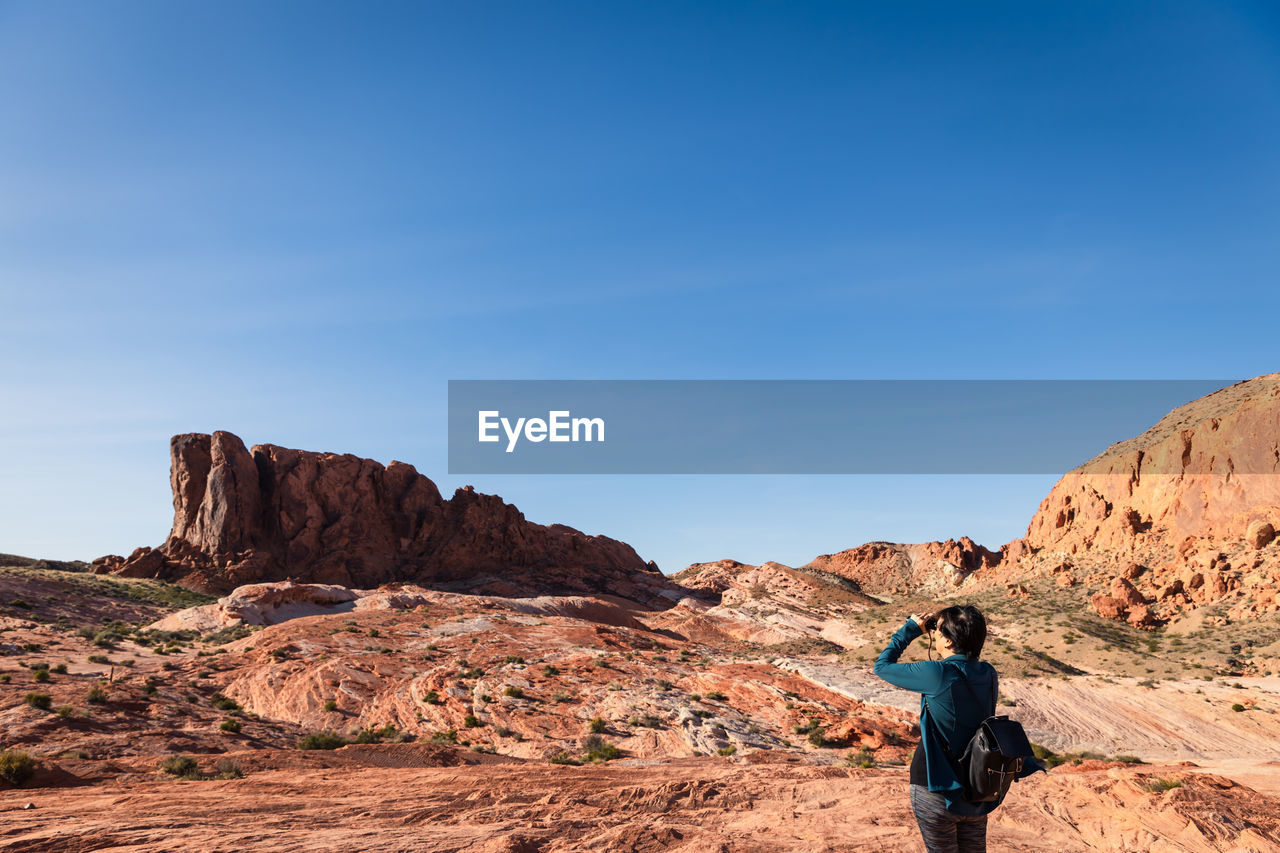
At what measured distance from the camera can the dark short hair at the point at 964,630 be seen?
14.9ft

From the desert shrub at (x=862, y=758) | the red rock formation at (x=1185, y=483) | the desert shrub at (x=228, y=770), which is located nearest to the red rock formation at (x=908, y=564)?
the red rock formation at (x=1185, y=483)

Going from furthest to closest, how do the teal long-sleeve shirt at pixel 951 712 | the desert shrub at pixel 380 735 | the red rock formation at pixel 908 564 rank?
the red rock formation at pixel 908 564 → the desert shrub at pixel 380 735 → the teal long-sleeve shirt at pixel 951 712

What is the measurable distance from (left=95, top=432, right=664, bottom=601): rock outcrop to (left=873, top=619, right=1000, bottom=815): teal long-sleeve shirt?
75.5 metres

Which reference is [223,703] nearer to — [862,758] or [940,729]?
[862,758]

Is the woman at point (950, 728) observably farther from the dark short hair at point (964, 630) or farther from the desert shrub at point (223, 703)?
the desert shrub at point (223, 703)

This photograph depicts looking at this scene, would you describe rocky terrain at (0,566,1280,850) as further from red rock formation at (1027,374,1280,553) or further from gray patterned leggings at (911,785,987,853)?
red rock formation at (1027,374,1280,553)

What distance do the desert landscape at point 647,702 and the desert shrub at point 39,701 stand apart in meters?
0.31

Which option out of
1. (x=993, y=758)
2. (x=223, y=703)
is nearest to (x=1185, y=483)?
(x=993, y=758)

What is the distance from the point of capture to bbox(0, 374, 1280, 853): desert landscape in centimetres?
945

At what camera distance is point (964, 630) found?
452cm

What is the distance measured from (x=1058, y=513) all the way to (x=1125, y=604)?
2154 cm

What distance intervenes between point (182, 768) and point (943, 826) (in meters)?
14.2

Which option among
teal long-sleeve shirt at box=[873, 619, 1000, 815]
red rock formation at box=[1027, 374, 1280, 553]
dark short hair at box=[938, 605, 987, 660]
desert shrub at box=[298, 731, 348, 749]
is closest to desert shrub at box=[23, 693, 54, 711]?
desert shrub at box=[298, 731, 348, 749]

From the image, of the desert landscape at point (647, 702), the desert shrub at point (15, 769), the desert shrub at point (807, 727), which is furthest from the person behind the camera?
the desert shrub at point (807, 727)
